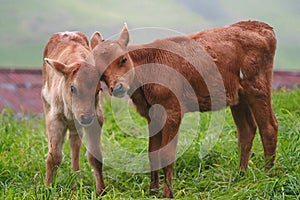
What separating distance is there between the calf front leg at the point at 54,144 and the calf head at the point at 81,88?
1.52 ft

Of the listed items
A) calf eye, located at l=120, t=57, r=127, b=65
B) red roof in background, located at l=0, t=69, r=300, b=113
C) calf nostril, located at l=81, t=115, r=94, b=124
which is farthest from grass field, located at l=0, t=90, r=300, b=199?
red roof in background, located at l=0, t=69, r=300, b=113

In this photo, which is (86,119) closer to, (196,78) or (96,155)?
(96,155)

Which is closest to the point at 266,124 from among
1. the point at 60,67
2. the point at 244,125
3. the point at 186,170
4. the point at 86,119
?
the point at 244,125

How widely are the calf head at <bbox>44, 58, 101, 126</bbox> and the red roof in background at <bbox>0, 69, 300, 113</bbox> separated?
22.8 ft

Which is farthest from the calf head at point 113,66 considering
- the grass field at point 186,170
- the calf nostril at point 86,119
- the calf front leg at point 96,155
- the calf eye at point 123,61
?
the grass field at point 186,170

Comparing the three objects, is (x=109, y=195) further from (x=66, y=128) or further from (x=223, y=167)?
(x=223, y=167)

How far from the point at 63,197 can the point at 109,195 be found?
1.87 feet

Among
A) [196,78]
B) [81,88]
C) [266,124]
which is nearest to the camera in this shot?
[81,88]

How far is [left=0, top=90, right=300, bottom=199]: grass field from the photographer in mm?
6805

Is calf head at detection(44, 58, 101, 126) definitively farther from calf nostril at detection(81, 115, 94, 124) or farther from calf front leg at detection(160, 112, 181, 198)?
calf front leg at detection(160, 112, 181, 198)

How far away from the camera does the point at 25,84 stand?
571 inches

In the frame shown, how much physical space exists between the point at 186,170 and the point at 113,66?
218cm

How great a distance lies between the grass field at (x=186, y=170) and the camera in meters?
6.80

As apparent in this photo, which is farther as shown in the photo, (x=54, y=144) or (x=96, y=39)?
(x=54, y=144)
